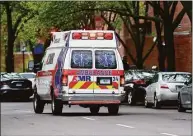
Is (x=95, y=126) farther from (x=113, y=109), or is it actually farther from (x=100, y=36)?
(x=100, y=36)

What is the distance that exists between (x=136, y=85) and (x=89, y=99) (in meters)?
8.93

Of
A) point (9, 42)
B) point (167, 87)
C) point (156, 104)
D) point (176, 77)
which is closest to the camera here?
point (167, 87)

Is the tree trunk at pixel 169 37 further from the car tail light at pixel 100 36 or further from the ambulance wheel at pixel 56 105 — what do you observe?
the ambulance wheel at pixel 56 105

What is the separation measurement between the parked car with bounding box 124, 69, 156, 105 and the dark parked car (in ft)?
19.9

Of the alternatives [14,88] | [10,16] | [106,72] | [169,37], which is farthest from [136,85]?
[10,16]

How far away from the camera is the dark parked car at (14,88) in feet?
113

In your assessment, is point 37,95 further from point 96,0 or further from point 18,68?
point 18,68

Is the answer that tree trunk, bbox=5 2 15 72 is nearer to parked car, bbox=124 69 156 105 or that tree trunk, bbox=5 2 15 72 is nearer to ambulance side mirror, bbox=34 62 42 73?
parked car, bbox=124 69 156 105

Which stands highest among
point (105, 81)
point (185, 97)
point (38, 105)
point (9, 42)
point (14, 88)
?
point (9, 42)

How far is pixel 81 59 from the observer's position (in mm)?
21734

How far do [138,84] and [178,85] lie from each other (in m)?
4.17

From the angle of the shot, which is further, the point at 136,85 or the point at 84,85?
the point at 136,85

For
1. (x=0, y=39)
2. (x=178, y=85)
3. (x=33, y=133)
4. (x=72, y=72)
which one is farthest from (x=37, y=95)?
(x=0, y=39)

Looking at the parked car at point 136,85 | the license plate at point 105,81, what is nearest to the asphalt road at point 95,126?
the license plate at point 105,81
